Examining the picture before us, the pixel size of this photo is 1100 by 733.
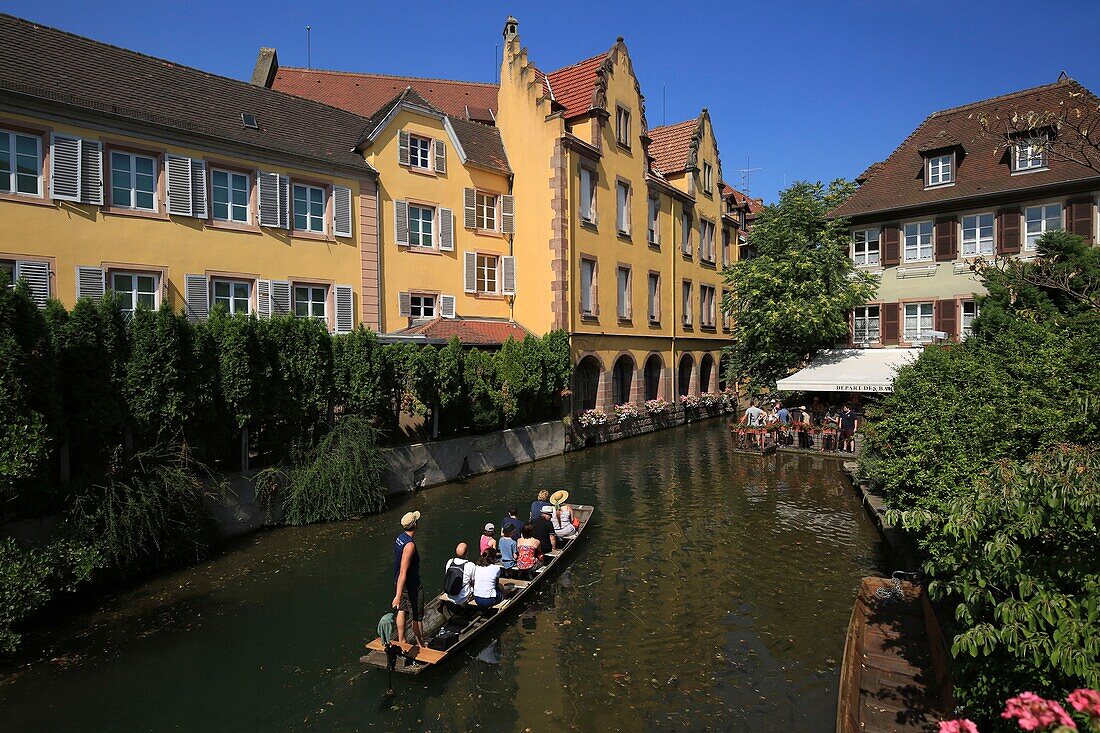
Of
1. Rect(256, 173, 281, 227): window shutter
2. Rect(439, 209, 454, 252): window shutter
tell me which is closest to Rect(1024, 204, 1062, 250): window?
Rect(439, 209, 454, 252): window shutter

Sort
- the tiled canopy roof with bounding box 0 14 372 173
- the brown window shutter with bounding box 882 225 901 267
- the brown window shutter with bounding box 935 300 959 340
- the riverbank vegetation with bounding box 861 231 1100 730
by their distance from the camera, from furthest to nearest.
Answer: the brown window shutter with bounding box 882 225 901 267 → the brown window shutter with bounding box 935 300 959 340 → the tiled canopy roof with bounding box 0 14 372 173 → the riverbank vegetation with bounding box 861 231 1100 730

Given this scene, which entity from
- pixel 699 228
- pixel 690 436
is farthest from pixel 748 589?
pixel 699 228

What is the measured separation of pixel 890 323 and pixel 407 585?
27.0 m

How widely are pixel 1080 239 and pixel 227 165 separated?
27.2 metres

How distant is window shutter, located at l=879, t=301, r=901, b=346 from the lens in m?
29.4

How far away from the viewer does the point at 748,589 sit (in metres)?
11.8

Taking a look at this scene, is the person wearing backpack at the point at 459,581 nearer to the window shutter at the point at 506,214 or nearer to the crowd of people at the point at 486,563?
the crowd of people at the point at 486,563

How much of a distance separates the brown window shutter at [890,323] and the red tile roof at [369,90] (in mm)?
24445

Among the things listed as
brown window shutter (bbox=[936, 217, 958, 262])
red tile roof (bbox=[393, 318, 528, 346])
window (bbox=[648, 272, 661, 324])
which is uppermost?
brown window shutter (bbox=[936, 217, 958, 262])

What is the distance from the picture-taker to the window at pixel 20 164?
16875mm

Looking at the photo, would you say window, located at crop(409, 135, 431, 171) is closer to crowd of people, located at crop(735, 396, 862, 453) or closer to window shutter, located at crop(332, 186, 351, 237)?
window shutter, located at crop(332, 186, 351, 237)

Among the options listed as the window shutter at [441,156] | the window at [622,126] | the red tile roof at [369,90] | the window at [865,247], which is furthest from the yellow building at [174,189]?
the window at [865,247]

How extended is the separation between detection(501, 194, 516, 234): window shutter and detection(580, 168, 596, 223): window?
308 cm

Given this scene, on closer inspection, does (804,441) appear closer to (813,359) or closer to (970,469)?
(813,359)
